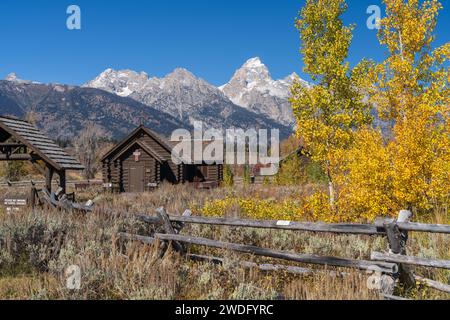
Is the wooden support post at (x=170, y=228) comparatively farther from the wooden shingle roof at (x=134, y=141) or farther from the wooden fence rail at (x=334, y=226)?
the wooden shingle roof at (x=134, y=141)

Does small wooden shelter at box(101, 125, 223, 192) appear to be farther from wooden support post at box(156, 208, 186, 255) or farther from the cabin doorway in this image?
wooden support post at box(156, 208, 186, 255)

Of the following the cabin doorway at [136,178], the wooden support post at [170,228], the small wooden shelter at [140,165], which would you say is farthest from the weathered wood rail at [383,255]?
the cabin doorway at [136,178]

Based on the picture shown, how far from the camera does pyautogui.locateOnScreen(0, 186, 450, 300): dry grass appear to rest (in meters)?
5.70

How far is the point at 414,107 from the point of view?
12305 millimetres

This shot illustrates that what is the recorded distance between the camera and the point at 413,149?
10.6m

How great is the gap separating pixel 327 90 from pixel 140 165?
23944mm

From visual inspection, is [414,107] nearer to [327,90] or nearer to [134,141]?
[327,90]

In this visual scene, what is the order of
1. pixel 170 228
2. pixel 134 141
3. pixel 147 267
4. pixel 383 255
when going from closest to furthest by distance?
pixel 383 255, pixel 147 267, pixel 170 228, pixel 134 141

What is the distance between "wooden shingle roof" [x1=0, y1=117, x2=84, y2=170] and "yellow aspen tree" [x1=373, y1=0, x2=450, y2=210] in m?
12.7

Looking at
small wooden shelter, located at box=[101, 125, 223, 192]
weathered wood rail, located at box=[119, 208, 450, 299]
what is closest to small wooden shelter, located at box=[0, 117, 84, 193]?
weathered wood rail, located at box=[119, 208, 450, 299]

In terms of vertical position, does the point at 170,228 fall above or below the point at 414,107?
below

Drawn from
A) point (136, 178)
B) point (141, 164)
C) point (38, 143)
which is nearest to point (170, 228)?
point (38, 143)
